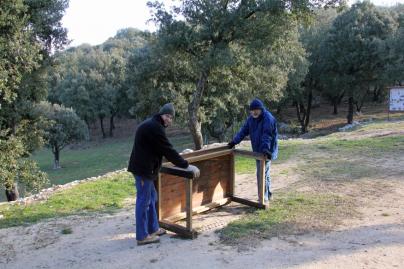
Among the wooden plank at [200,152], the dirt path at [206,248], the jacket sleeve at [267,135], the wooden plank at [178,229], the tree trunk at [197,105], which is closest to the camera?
the dirt path at [206,248]

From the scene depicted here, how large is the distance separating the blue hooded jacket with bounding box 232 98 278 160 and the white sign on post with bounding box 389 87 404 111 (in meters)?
15.6

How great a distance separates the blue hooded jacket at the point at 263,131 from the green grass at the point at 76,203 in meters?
3.47

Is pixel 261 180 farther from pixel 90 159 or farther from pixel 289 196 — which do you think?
pixel 90 159

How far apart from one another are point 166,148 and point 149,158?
1.03ft

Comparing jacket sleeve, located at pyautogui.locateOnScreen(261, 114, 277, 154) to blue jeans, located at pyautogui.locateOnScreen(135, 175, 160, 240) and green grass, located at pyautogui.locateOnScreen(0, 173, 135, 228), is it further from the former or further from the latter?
green grass, located at pyautogui.locateOnScreen(0, 173, 135, 228)

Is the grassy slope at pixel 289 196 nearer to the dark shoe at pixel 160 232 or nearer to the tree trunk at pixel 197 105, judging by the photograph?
the dark shoe at pixel 160 232

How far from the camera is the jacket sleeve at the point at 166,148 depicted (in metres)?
5.94


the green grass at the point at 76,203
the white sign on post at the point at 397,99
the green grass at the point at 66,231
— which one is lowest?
the green grass at the point at 76,203

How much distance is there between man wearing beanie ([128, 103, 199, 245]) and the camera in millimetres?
5969

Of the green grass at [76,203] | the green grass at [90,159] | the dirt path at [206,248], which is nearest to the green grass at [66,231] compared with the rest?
the dirt path at [206,248]

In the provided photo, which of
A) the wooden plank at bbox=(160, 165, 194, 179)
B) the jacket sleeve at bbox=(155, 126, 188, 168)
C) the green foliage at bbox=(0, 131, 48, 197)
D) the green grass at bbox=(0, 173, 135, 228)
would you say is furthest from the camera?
the green foliage at bbox=(0, 131, 48, 197)

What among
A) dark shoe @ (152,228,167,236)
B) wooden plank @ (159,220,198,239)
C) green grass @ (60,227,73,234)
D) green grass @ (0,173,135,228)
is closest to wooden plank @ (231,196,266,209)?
wooden plank @ (159,220,198,239)

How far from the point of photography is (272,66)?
77.5 ft

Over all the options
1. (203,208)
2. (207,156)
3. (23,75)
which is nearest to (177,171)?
(207,156)
